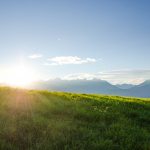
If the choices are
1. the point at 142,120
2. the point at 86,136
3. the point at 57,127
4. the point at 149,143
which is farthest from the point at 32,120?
the point at 142,120

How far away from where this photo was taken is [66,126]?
12.2 meters

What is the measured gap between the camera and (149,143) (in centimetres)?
1162

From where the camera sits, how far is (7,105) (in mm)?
15000

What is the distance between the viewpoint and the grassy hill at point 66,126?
1052 centimetres

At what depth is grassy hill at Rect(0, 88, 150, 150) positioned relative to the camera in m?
10.5

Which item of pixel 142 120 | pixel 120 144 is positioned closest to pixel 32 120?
pixel 120 144

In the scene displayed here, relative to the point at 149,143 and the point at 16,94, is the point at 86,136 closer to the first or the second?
the point at 149,143

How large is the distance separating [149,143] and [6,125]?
19.2ft

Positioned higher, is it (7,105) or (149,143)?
(7,105)

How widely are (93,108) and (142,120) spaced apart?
2828mm

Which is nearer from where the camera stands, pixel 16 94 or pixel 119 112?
pixel 119 112

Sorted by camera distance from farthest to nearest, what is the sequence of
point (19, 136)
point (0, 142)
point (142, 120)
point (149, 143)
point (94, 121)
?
point (142, 120) < point (94, 121) < point (149, 143) < point (19, 136) < point (0, 142)

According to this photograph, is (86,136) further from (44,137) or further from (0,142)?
(0,142)

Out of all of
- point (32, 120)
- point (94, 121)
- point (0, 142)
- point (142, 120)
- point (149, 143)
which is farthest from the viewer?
point (142, 120)
